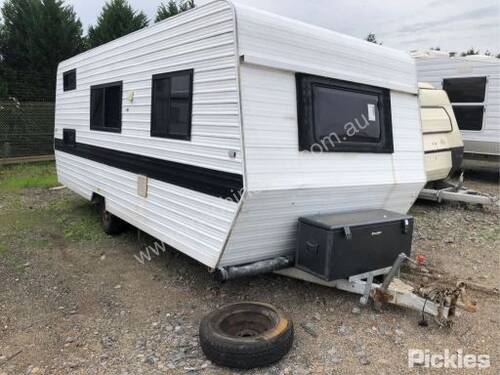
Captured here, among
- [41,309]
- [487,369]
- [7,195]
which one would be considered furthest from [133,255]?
[7,195]

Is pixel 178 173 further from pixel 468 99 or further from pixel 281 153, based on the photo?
pixel 468 99

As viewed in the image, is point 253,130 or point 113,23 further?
point 113,23

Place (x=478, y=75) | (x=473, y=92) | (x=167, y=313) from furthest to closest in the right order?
1. (x=473, y=92)
2. (x=478, y=75)
3. (x=167, y=313)

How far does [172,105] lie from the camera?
175 inches

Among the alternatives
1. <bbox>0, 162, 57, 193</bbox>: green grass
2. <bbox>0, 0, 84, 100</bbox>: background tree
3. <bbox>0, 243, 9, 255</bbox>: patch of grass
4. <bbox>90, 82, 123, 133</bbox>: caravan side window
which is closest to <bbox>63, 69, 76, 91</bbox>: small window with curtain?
<bbox>90, 82, 123, 133</bbox>: caravan side window

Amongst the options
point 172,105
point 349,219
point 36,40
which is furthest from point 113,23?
point 349,219

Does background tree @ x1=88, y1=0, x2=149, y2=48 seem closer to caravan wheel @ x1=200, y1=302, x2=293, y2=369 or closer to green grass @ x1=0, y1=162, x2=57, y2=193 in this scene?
green grass @ x1=0, y1=162, x2=57, y2=193

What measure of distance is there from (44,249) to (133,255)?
120 centimetres

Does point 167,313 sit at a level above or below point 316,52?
below

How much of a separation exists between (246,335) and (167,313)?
2.80 ft

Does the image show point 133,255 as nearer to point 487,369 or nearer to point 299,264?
point 299,264

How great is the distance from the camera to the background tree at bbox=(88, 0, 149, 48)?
16.5 metres

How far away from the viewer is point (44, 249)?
5.91 m

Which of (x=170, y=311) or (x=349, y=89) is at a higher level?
(x=349, y=89)
